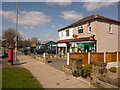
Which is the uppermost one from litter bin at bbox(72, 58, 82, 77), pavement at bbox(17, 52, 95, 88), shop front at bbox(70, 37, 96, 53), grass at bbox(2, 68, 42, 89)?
shop front at bbox(70, 37, 96, 53)

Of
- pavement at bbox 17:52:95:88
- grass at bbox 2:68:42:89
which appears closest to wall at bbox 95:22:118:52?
pavement at bbox 17:52:95:88

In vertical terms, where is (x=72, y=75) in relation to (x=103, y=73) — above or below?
below

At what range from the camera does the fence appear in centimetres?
1010

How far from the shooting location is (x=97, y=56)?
11.1 m

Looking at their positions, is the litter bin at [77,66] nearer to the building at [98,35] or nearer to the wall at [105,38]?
the building at [98,35]

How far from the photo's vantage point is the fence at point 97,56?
33.1 feet

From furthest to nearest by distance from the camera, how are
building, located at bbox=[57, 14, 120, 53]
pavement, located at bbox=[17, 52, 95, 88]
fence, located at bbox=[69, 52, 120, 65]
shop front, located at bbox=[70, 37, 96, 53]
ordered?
shop front, located at bbox=[70, 37, 96, 53] < building, located at bbox=[57, 14, 120, 53] < fence, located at bbox=[69, 52, 120, 65] < pavement, located at bbox=[17, 52, 95, 88]

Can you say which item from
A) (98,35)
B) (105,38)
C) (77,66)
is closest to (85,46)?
(98,35)

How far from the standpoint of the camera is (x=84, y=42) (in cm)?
1542

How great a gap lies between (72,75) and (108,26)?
11607mm

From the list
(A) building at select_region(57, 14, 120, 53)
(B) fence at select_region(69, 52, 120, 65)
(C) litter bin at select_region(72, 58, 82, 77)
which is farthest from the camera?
(A) building at select_region(57, 14, 120, 53)

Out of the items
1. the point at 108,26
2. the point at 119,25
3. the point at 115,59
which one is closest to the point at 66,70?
the point at 115,59

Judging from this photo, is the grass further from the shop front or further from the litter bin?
the shop front

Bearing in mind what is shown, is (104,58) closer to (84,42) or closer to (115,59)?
(115,59)
